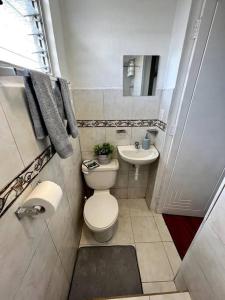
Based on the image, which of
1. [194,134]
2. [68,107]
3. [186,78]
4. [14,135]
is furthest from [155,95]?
[14,135]

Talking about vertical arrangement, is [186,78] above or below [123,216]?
above

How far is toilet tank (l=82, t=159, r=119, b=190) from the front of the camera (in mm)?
1497

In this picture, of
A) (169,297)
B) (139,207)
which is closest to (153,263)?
(169,297)

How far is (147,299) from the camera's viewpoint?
1010mm

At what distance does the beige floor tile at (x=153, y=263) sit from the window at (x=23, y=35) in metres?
1.84

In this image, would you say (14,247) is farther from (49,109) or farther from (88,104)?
(88,104)

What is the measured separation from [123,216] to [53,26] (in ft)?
6.62

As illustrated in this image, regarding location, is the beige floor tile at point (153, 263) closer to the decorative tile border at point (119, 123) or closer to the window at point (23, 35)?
the decorative tile border at point (119, 123)

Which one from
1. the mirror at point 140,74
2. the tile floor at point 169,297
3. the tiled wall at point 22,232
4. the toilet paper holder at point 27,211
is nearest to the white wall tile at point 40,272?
the tiled wall at point 22,232

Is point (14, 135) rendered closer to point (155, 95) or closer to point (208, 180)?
point (155, 95)

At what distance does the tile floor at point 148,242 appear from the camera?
1.23m

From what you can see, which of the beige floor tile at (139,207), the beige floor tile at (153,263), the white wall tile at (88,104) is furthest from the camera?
the beige floor tile at (139,207)

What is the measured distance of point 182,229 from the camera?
163 centimetres

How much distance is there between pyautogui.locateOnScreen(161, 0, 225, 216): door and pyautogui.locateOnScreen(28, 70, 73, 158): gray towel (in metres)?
1.03
